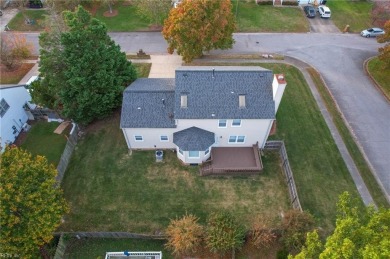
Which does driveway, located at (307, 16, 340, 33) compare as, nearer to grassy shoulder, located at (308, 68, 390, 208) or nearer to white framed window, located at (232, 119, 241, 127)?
grassy shoulder, located at (308, 68, 390, 208)

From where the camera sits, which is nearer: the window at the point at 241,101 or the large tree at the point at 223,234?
the large tree at the point at 223,234

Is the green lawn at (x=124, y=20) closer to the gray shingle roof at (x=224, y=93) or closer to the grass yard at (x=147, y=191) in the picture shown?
the gray shingle roof at (x=224, y=93)

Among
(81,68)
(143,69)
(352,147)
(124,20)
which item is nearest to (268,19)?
(143,69)

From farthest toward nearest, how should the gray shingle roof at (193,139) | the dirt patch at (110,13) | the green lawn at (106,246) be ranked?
the dirt patch at (110,13) → the gray shingle roof at (193,139) → the green lawn at (106,246)

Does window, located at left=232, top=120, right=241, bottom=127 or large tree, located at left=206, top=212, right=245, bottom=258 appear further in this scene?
window, located at left=232, top=120, right=241, bottom=127

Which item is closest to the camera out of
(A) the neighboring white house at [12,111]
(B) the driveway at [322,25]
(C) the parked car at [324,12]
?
(A) the neighboring white house at [12,111]

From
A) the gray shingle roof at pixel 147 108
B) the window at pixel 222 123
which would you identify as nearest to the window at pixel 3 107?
the gray shingle roof at pixel 147 108

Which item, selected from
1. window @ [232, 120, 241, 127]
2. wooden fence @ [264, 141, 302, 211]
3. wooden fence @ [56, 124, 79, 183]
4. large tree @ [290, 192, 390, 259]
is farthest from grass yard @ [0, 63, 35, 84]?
large tree @ [290, 192, 390, 259]
